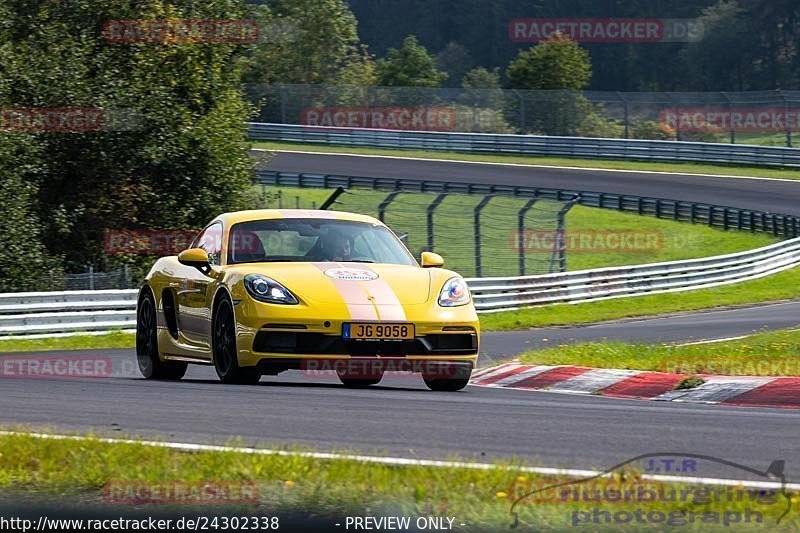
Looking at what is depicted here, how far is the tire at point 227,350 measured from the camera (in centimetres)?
981

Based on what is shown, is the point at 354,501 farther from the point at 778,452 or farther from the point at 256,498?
the point at 778,452

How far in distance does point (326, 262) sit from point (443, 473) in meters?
5.08

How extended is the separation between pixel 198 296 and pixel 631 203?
1318 inches

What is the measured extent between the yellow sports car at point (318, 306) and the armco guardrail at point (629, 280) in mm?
15053

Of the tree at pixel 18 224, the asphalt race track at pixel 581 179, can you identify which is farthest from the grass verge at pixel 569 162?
the tree at pixel 18 224

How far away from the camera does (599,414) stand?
8.07m

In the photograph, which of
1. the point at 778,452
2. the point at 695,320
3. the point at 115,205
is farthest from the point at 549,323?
the point at 778,452

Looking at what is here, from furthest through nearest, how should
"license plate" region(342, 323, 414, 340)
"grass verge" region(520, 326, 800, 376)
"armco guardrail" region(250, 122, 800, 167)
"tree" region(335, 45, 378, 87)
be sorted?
"tree" region(335, 45, 378, 87), "armco guardrail" region(250, 122, 800, 167), "grass verge" region(520, 326, 800, 376), "license plate" region(342, 323, 414, 340)

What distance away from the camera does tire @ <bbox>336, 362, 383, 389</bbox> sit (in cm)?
1068

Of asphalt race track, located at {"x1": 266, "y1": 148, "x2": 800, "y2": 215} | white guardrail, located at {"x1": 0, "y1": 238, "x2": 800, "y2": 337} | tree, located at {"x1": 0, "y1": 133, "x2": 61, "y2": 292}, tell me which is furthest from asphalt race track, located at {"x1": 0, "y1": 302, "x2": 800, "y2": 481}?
asphalt race track, located at {"x1": 266, "y1": 148, "x2": 800, "y2": 215}

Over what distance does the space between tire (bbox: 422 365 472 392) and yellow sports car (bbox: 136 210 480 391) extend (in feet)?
0.04

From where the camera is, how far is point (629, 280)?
101 feet

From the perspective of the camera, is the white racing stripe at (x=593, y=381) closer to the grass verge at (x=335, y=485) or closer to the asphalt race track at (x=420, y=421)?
the asphalt race track at (x=420, y=421)

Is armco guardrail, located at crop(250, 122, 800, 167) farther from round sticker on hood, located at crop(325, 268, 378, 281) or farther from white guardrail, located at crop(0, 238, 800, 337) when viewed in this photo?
round sticker on hood, located at crop(325, 268, 378, 281)
